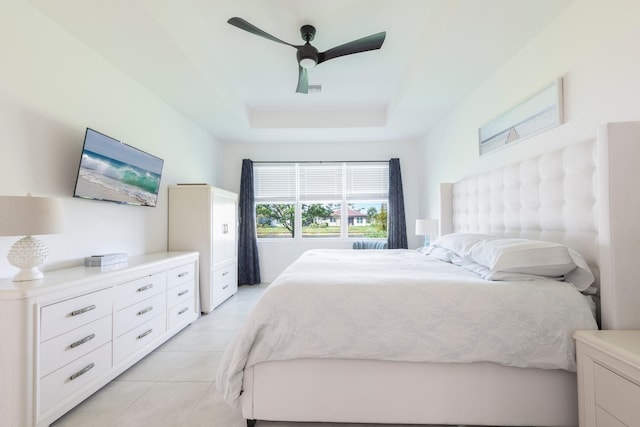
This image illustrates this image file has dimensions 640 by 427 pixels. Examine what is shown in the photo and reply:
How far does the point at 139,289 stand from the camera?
7.16 ft

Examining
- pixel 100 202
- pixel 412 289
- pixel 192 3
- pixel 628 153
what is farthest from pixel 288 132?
pixel 628 153

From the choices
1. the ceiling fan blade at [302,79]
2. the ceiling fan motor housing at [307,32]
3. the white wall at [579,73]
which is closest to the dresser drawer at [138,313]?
the ceiling fan blade at [302,79]

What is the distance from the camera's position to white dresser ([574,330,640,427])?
1055 millimetres

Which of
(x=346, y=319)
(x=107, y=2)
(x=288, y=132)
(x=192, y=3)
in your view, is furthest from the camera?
(x=288, y=132)


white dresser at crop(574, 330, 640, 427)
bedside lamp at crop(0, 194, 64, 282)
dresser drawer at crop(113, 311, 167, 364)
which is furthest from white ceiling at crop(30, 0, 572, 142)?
dresser drawer at crop(113, 311, 167, 364)

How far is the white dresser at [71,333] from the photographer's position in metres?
1.34

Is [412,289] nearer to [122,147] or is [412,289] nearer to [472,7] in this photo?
[472,7]

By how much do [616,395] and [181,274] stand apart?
309 cm

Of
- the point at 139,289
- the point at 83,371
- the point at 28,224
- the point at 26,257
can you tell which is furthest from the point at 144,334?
the point at 28,224

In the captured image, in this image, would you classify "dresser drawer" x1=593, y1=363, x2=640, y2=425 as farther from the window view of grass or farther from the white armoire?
the window view of grass

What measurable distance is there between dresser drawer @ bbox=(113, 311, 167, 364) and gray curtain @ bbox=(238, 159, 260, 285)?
2.23 meters

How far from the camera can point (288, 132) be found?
14.2 feet

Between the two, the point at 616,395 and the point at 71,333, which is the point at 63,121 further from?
the point at 616,395

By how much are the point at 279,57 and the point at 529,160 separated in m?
2.42
